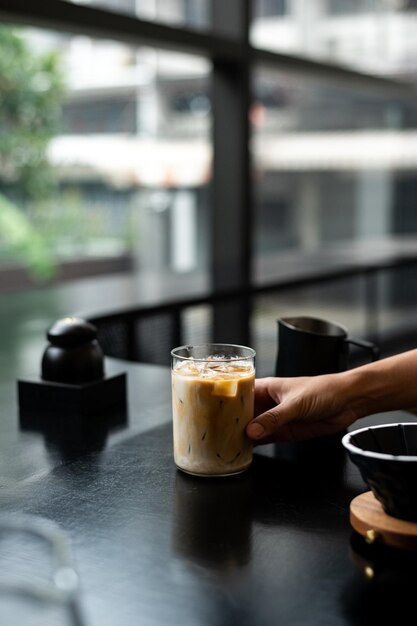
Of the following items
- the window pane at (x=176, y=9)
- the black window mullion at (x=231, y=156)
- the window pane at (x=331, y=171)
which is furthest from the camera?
the window pane at (x=331, y=171)

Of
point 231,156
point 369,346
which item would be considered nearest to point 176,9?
point 231,156

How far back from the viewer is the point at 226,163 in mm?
3941

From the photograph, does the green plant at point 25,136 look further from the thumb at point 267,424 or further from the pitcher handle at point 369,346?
the thumb at point 267,424

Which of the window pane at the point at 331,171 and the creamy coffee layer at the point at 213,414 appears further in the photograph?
the window pane at the point at 331,171

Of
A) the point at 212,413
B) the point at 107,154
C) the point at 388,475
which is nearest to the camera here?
the point at 388,475

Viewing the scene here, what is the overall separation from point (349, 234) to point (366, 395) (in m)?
5.02

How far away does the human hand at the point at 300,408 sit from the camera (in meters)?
1.11

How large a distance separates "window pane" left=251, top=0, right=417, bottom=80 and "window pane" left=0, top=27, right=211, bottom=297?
0.52m

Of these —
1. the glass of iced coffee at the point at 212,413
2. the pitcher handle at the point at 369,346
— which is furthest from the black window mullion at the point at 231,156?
the glass of iced coffee at the point at 212,413

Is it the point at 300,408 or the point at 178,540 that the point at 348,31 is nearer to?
the point at 300,408

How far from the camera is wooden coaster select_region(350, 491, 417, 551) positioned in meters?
0.87

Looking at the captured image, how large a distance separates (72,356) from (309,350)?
44cm

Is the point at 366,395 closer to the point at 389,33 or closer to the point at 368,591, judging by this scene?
the point at 368,591

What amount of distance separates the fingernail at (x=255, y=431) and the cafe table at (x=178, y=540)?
0.21 ft
